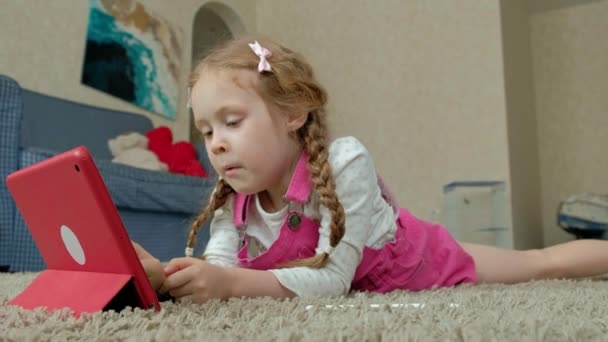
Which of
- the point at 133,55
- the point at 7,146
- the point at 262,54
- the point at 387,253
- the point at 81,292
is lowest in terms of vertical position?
the point at 387,253

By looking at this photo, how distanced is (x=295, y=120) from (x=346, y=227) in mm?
184

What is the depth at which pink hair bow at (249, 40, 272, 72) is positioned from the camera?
0.85 metres

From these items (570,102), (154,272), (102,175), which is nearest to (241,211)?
(154,272)

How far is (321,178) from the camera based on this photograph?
82 cm

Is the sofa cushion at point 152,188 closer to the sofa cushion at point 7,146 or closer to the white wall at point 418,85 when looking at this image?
the sofa cushion at point 7,146

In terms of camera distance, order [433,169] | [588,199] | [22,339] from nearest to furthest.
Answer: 1. [22,339]
2. [588,199]
3. [433,169]

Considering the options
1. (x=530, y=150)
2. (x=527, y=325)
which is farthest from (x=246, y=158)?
(x=530, y=150)

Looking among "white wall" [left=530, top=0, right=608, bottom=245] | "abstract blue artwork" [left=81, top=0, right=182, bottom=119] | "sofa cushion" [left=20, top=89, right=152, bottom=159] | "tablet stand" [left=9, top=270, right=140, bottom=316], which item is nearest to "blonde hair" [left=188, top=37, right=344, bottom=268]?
"tablet stand" [left=9, top=270, right=140, bottom=316]

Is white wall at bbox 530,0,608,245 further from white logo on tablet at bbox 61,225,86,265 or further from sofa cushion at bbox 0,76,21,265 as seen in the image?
white logo on tablet at bbox 61,225,86,265

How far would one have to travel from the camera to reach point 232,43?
944mm

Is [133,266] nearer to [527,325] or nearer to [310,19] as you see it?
[527,325]

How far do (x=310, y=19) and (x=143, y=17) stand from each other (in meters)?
1.07

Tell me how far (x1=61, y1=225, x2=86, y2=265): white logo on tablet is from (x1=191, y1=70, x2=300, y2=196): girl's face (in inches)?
9.6

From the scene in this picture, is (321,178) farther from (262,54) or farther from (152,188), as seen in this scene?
(152,188)
